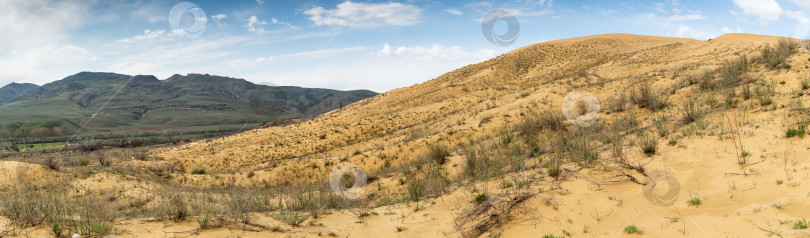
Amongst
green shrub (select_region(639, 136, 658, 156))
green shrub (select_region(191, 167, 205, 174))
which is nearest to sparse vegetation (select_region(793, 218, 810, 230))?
green shrub (select_region(639, 136, 658, 156))

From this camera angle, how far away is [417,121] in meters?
26.5

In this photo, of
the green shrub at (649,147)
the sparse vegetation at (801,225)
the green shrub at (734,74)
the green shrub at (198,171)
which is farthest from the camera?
the green shrub at (198,171)

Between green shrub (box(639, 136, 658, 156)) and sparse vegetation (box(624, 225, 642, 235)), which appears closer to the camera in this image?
sparse vegetation (box(624, 225, 642, 235))

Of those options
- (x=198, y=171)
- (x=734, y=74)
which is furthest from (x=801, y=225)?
(x=198, y=171)

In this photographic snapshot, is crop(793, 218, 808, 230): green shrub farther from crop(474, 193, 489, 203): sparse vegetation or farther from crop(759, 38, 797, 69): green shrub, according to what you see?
crop(759, 38, 797, 69): green shrub

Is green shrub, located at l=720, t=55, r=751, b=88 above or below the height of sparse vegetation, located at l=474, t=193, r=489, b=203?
above

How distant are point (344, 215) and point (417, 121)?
777 inches

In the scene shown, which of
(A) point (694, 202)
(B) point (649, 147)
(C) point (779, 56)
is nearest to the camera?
(A) point (694, 202)

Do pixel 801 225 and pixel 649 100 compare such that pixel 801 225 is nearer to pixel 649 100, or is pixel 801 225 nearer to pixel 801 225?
pixel 801 225

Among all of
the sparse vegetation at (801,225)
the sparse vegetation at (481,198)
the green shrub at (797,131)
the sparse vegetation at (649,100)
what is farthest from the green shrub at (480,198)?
the sparse vegetation at (649,100)

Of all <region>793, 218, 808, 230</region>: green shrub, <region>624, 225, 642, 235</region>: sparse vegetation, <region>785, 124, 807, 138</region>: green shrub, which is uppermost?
<region>785, 124, 807, 138</region>: green shrub

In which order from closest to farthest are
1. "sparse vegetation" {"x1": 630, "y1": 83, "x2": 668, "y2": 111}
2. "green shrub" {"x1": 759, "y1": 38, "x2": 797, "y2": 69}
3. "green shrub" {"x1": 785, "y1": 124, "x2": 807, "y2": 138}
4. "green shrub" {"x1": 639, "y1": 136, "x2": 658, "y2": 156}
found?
"green shrub" {"x1": 785, "y1": 124, "x2": 807, "y2": 138}, "green shrub" {"x1": 639, "y1": 136, "x2": 658, "y2": 156}, "green shrub" {"x1": 759, "y1": 38, "x2": 797, "y2": 69}, "sparse vegetation" {"x1": 630, "y1": 83, "x2": 668, "y2": 111}

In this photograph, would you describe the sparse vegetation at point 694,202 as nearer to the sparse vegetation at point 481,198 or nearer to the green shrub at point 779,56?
the sparse vegetation at point 481,198

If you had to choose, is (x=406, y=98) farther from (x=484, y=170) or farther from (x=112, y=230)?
(x=112, y=230)
